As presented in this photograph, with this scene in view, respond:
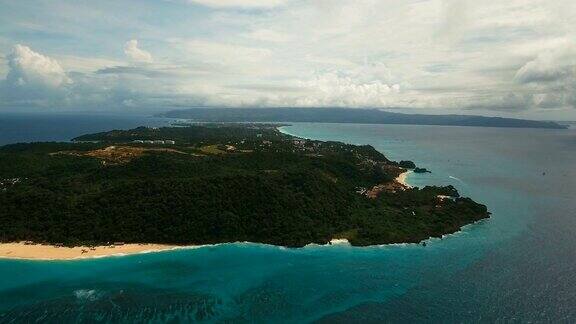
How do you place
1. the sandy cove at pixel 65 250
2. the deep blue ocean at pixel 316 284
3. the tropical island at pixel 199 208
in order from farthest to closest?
the tropical island at pixel 199 208 < the sandy cove at pixel 65 250 < the deep blue ocean at pixel 316 284

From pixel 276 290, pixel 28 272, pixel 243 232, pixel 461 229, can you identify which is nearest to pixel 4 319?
pixel 28 272

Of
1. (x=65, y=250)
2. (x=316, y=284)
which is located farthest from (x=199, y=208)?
(x=316, y=284)

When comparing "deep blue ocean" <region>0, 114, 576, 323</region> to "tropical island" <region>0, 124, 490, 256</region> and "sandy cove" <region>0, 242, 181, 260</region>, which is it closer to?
"sandy cove" <region>0, 242, 181, 260</region>

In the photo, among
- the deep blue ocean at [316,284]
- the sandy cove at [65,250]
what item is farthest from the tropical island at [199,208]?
the deep blue ocean at [316,284]

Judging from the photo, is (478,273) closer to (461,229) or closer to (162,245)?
(461,229)

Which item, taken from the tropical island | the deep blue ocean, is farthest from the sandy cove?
the deep blue ocean

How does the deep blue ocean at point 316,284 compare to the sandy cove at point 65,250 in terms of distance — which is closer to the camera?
the deep blue ocean at point 316,284

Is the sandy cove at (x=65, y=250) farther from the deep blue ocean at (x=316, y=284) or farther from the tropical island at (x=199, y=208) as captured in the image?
the deep blue ocean at (x=316, y=284)

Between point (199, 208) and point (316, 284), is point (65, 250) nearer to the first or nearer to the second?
point (199, 208)
